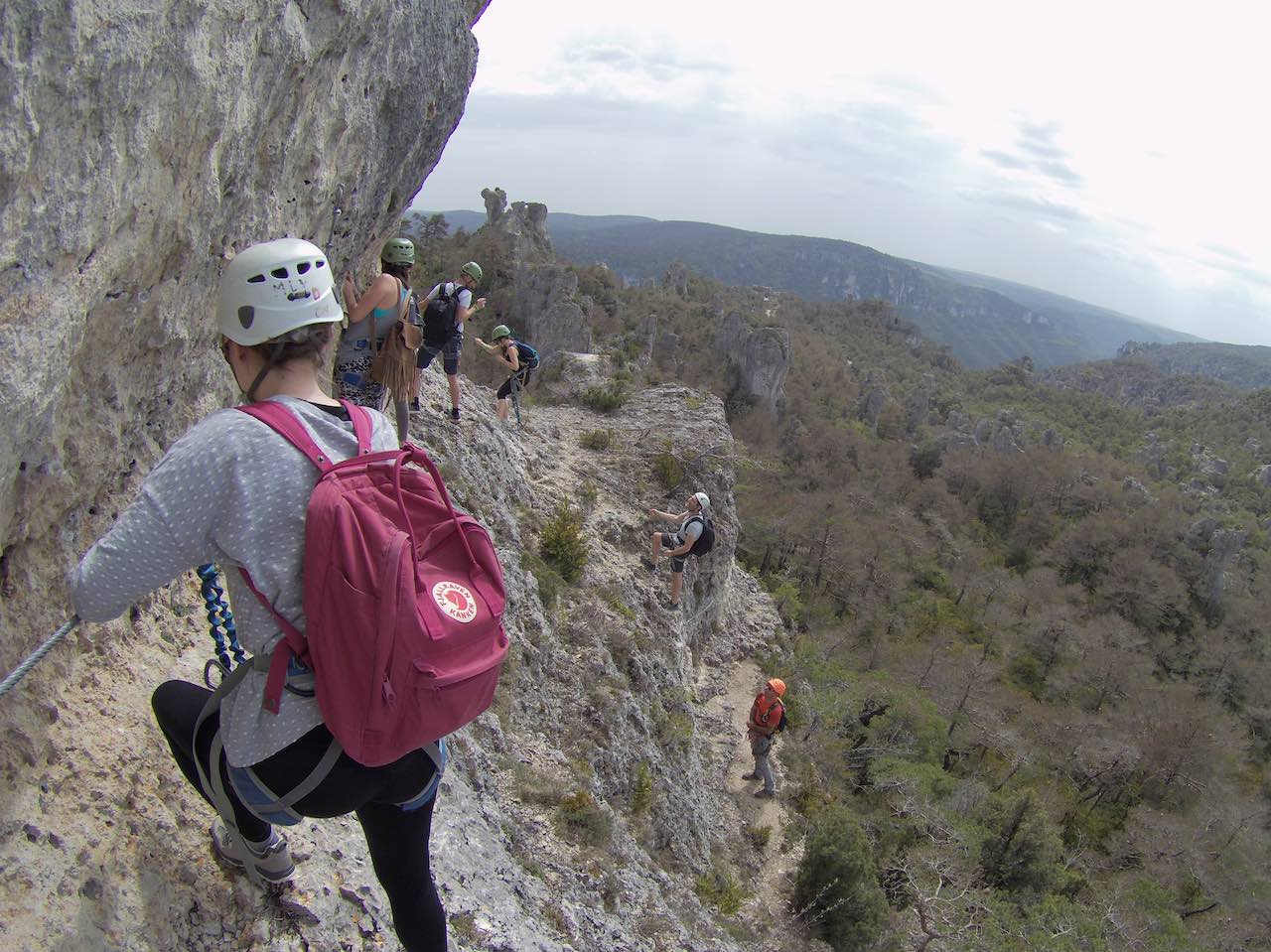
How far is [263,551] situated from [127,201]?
1.83 meters

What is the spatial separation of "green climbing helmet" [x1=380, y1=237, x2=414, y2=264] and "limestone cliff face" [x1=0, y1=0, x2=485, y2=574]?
58cm

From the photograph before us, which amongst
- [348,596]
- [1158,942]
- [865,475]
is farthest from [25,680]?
[865,475]

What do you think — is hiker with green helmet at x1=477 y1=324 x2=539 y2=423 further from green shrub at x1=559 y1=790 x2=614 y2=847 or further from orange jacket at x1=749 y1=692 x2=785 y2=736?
orange jacket at x1=749 y1=692 x2=785 y2=736

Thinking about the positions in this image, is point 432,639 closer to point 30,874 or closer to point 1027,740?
point 30,874

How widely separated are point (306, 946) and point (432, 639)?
2.22 m

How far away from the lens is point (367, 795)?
209 cm

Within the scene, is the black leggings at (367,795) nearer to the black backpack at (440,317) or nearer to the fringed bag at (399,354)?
the fringed bag at (399,354)

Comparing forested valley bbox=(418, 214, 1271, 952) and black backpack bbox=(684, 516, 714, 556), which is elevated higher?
black backpack bbox=(684, 516, 714, 556)

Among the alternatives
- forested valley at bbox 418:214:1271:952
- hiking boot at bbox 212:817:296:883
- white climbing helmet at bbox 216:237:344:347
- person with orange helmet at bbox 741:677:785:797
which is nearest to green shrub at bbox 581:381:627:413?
forested valley at bbox 418:214:1271:952

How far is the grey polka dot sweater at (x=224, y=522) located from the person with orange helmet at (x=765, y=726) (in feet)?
38.1

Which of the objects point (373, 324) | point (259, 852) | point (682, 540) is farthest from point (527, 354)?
point (259, 852)

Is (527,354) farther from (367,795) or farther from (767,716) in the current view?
(367,795)

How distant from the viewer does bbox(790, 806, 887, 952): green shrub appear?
11.8 meters

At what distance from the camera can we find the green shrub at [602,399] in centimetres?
1767
